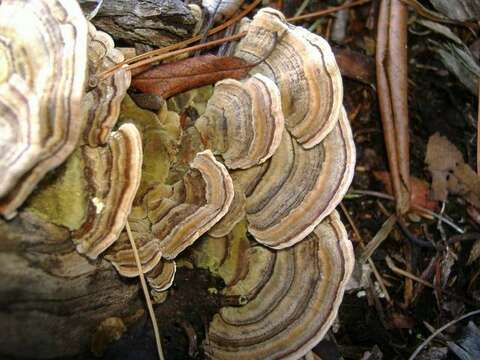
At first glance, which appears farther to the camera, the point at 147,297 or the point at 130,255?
the point at 147,297

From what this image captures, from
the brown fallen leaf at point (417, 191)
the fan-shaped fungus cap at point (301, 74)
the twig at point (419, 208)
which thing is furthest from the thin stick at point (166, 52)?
the brown fallen leaf at point (417, 191)

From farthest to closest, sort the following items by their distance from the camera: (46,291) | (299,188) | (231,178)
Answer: (299,188)
(231,178)
(46,291)

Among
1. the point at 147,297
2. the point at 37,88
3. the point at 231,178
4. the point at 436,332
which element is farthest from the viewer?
the point at 436,332

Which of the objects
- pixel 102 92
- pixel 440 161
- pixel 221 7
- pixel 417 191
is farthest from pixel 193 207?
pixel 440 161

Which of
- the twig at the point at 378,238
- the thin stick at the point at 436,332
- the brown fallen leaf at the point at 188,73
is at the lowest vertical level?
the thin stick at the point at 436,332

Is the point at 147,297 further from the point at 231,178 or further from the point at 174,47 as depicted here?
the point at 174,47

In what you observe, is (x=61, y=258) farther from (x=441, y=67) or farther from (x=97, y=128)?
(x=441, y=67)

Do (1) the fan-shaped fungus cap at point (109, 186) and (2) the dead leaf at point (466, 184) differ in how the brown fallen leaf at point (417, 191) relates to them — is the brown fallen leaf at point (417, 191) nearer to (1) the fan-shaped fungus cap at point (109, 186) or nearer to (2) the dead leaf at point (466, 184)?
(2) the dead leaf at point (466, 184)
